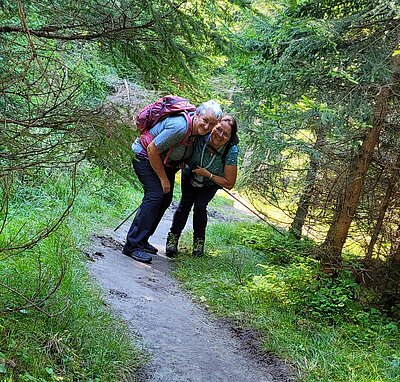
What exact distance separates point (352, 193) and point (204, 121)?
2.21 metres

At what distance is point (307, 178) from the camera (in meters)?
7.46

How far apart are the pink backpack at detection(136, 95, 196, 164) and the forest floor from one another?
55.2 inches

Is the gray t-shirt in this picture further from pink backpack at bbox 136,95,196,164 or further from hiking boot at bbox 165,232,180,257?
hiking boot at bbox 165,232,180,257

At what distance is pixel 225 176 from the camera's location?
571 cm

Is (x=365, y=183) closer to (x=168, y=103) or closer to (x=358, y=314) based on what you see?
(x=358, y=314)

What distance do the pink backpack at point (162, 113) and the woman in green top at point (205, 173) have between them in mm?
305

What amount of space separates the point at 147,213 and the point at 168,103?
4.26 ft

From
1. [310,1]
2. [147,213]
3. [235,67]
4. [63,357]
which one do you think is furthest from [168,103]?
[63,357]

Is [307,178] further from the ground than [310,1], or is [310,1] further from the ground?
[310,1]

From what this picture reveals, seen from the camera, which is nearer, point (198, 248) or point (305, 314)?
point (305, 314)

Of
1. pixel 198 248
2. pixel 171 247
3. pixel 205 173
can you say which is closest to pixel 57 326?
pixel 205 173

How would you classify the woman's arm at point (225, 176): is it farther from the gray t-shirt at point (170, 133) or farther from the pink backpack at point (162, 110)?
the pink backpack at point (162, 110)

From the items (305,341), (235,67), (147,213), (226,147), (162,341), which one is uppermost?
(235,67)

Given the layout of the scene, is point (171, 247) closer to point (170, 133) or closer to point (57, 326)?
point (170, 133)
